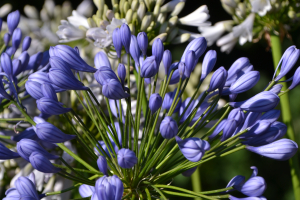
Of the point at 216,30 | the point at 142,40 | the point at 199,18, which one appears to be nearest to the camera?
the point at 142,40

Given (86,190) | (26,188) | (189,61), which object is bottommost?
(86,190)

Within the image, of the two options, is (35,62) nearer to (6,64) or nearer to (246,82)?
(6,64)

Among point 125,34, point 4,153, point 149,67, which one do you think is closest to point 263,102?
point 149,67

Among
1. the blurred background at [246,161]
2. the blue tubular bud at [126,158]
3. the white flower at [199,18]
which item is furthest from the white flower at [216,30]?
the blurred background at [246,161]

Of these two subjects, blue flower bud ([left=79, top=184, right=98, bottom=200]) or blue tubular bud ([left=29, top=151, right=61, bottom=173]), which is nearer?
blue tubular bud ([left=29, top=151, right=61, bottom=173])

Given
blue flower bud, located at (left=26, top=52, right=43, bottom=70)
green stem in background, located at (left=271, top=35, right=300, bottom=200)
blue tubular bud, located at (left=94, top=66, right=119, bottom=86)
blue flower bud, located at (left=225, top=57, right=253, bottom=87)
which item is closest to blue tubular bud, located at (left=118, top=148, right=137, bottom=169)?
blue tubular bud, located at (left=94, top=66, right=119, bottom=86)

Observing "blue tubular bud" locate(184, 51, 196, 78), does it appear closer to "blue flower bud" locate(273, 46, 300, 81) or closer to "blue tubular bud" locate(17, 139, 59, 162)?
"blue flower bud" locate(273, 46, 300, 81)
